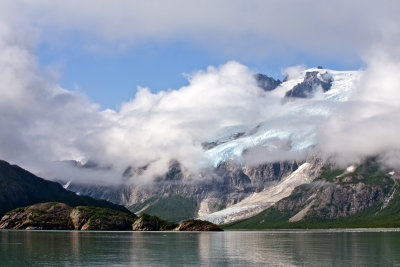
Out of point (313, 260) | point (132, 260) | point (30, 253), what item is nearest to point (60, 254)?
point (30, 253)

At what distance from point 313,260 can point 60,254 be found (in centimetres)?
7033

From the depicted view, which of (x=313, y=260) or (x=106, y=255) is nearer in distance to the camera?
(x=313, y=260)

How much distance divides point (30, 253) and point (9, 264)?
97.8ft

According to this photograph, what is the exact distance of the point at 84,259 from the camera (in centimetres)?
12388

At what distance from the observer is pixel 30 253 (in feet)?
453

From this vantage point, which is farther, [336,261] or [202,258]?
[202,258]

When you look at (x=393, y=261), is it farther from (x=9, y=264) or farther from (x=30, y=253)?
(x=30, y=253)

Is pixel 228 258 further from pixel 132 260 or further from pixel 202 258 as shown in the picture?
pixel 132 260

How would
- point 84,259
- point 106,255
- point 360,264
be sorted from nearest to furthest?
1. point 360,264
2. point 84,259
3. point 106,255

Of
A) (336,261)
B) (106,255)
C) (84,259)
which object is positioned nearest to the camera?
(336,261)

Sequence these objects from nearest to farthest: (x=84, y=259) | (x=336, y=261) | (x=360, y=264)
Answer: (x=360, y=264), (x=336, y=261), (x=84, y=259)

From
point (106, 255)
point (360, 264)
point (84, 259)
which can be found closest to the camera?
point (360, 264)

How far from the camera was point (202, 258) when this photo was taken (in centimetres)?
12756

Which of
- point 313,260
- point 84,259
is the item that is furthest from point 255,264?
point 84,259
